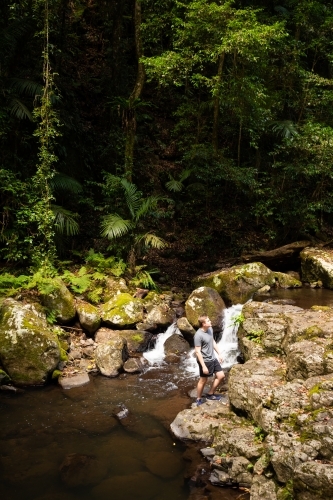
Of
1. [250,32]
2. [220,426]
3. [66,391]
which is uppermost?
[250,32]

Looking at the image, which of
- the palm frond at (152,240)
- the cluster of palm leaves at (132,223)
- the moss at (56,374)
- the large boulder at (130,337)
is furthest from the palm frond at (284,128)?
the moss at (56,374)

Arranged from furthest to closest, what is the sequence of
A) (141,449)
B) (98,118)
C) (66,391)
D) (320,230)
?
(98,118) < (320,230) < (66,391) < (141,449)

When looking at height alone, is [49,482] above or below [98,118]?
below

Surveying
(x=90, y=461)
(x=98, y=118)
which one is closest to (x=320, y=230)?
(x=98, y=118)

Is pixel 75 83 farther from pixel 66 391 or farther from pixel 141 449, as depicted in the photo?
pixel 141 449

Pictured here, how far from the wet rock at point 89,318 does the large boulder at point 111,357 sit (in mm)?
926

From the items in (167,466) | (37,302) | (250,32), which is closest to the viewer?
(167,466)

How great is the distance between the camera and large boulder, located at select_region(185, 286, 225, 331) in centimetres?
993

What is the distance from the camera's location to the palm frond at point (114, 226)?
436 inches

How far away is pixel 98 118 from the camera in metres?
16.8

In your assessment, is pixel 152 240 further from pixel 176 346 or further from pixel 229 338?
pixel 229 338

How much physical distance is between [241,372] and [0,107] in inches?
372

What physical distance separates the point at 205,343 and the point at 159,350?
2979mm

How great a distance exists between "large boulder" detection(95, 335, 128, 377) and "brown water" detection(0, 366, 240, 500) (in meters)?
0.21
